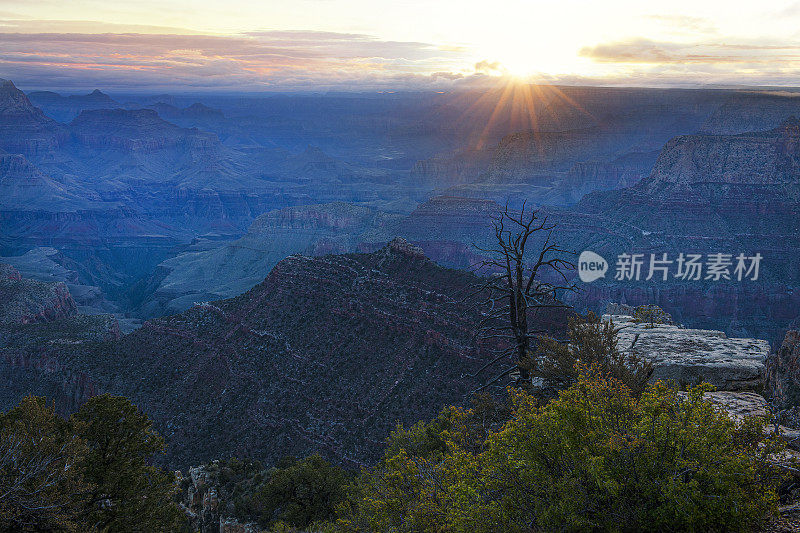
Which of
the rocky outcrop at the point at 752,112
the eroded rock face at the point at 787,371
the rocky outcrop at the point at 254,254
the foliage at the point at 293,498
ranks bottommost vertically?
the rocky outcrop at the point at 254,254

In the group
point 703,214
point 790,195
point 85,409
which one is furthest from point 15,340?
point 790,195

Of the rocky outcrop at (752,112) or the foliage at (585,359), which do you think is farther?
the rocky outcrop at (752,112)

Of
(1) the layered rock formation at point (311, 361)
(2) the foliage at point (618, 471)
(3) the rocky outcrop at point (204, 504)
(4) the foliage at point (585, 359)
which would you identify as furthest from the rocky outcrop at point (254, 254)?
(2) the foliage at point (618, 471)

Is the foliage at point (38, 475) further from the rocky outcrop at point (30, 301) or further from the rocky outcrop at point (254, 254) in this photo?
the rocky outcrop at point (254, 254)

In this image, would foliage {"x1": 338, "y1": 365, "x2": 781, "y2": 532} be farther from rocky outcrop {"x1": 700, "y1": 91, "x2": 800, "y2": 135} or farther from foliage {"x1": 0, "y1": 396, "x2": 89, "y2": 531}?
rocky outcrop {"x1": 700, "y1": 91, "x2": 800, "y2": 135}

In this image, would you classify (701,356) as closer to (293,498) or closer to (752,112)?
(293,498)

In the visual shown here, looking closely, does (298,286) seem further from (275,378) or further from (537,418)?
(537,418)
